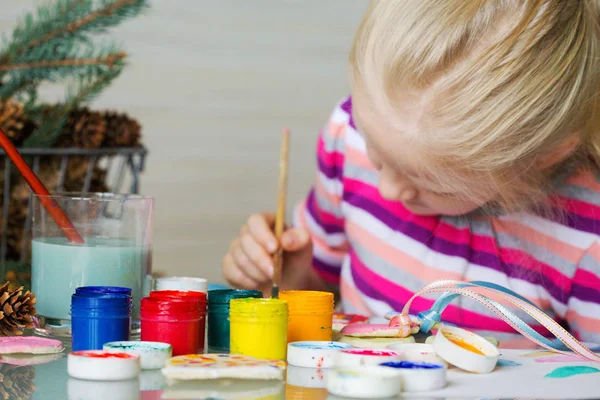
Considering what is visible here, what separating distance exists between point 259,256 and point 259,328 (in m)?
0.38

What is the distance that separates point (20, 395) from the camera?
0.53 m

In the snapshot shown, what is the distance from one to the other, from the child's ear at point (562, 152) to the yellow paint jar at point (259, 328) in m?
0.42

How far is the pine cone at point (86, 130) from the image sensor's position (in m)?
1.29

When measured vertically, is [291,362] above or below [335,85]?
below

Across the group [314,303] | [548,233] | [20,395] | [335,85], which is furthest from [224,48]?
[20,395]

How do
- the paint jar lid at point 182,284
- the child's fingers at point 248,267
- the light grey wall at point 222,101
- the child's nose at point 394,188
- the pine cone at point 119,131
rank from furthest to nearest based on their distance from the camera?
the light grey wall at point 222,101
the pine cone at point 119,131
the child's fingers at point 248,267
the child's nose at point 394,188
the paint jar lid at point 182,284

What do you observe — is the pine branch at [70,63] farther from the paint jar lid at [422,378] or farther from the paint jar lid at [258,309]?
the paint jar lid at [422,378]

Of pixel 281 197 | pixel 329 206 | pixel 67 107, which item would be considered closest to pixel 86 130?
pixel 67 107

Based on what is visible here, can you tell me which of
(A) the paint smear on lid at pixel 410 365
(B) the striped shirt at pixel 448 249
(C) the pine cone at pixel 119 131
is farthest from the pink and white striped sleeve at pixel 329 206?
(A) the paint smear on lid at pixel 410 365

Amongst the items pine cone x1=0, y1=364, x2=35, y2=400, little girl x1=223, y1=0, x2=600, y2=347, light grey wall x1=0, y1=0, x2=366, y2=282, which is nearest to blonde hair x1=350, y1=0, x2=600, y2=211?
little girl x1=223, y1=0, x2=600, y2=347

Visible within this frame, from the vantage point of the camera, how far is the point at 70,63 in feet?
4.06

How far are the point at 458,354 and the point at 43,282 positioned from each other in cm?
34

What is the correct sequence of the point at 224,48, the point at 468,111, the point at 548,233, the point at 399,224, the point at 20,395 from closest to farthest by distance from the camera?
the point at 20,395 → the point at 468,111 → the point at 548,233 → the point at 399,224 → the point at 224,48

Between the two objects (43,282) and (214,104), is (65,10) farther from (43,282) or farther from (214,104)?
(214,104)
